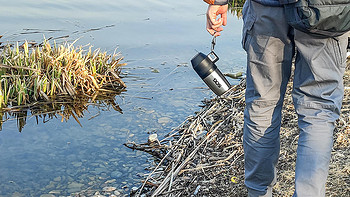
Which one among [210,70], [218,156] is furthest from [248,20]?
[218,156]

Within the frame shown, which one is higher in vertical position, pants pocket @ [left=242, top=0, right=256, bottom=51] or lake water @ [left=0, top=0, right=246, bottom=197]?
pants pocket @ [left=242, top=0, right=256, bottom=51]

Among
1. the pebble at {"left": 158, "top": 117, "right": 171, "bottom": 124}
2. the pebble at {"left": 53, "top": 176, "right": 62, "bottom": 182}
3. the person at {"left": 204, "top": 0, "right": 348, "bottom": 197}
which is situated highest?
the person at {"left": 204, "top": 0, "right": 348, "bottom": 197}

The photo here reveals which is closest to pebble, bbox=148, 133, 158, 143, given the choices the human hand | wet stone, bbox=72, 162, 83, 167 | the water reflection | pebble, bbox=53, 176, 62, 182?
wet stone, bbox=72, 162, 83, 167

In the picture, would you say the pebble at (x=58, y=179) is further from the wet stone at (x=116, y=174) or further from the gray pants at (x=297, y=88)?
the gray pants at (x=297, y=88)

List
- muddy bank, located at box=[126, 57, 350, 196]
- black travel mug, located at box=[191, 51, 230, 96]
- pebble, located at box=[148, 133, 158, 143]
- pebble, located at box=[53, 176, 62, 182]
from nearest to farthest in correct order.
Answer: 1. muddy bank, located at box=[126, 57, 350, 196]
2. black travel mug, located at box=[191, 51, 230, 96]
3. pebble, located at box=[53, 176, 62, 182]
4. pebble, located at box=[148, 133, 158, 143]

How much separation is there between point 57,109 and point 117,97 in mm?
807

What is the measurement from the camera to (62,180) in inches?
145

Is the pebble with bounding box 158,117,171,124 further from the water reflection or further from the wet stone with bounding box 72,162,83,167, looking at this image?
the wet stone with bounding box 72,162,83,167

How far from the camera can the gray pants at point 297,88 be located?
75.2 inches

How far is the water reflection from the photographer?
469cm

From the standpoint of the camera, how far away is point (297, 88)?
203 centimetres

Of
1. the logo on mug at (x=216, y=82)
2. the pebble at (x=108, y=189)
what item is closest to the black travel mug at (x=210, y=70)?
the logo on mug at (x=216, y=82)

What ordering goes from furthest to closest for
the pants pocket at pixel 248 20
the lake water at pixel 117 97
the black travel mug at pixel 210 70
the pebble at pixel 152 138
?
the pebble at pixel 152 138 < the lake water at pixel 117 97 < the black travel mug at pixel 210 70 < the pants pocket at pixel 248 20

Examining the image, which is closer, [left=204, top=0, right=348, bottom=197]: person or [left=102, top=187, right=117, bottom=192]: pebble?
[left=204, top=0, right=348, bottom=197]: person
